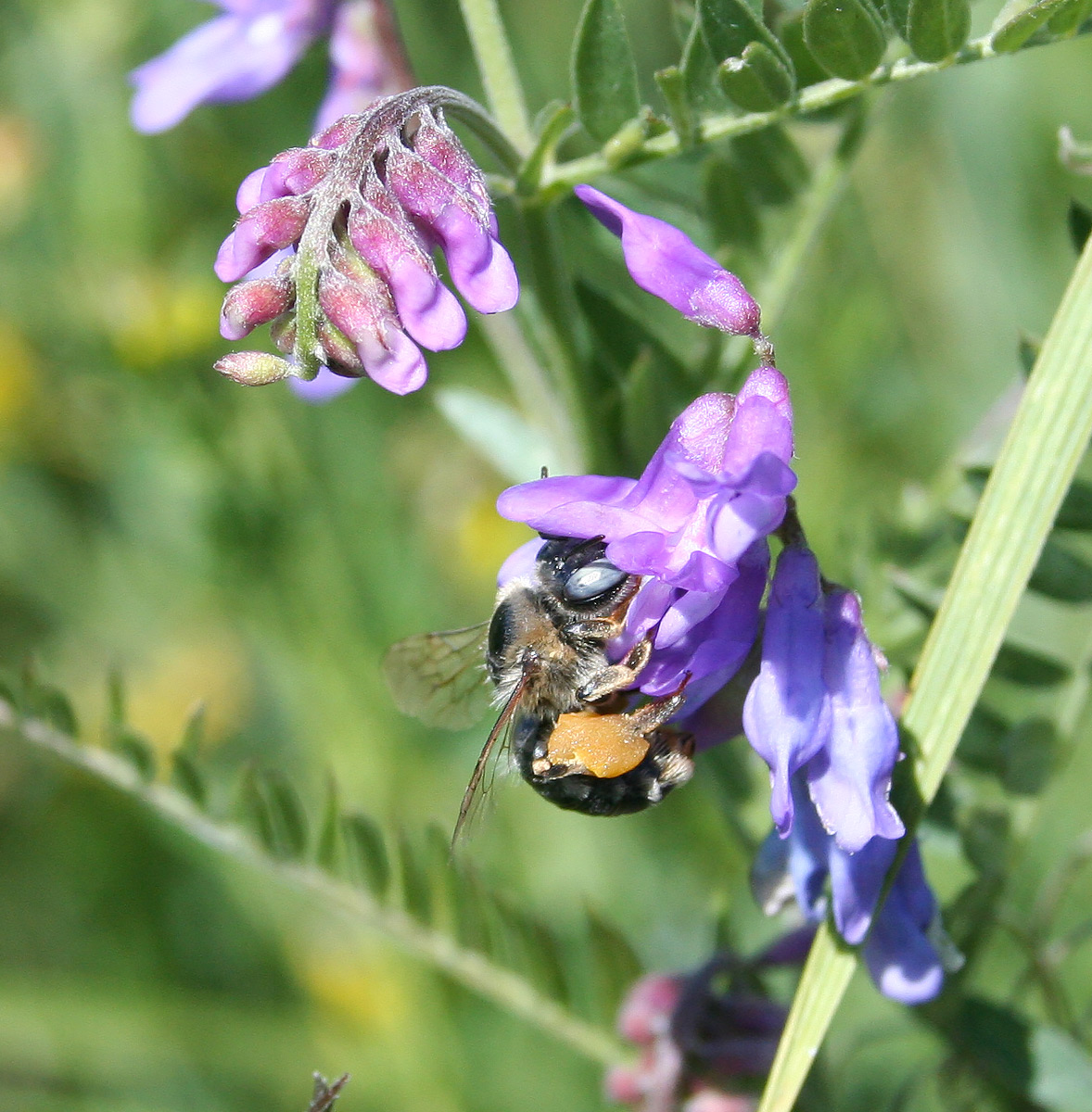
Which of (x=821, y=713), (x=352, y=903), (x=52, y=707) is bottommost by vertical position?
(x=352, y=903)

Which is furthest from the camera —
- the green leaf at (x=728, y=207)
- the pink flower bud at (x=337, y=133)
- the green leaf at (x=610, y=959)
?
the green leaf at (x=610, y=959)

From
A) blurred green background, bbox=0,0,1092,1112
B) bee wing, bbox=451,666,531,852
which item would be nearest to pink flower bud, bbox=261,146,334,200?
bee wing, bbox=451,666,531,852

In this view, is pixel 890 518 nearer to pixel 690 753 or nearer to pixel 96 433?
pixel 690 753

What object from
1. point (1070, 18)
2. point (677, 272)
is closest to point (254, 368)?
point (677, 272)

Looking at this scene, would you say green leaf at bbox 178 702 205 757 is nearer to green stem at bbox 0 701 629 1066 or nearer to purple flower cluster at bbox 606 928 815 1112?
green stem at bbox 0 701 629 1066

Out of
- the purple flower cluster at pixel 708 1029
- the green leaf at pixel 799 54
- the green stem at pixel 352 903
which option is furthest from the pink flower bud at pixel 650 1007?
the green leaf at pixel 799 54

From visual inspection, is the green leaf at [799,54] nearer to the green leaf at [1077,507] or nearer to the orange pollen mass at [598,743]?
the green leaf at [1077,507]

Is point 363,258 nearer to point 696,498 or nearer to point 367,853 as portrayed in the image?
point 696,498
